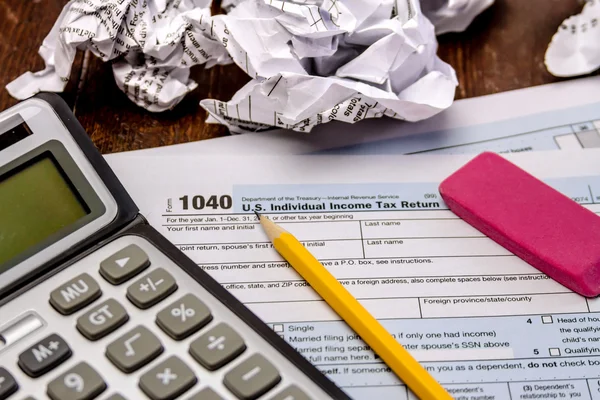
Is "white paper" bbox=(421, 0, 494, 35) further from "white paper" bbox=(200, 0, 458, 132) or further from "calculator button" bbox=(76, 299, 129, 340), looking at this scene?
"calculator button" bbox=(76, 299, 129, 340)

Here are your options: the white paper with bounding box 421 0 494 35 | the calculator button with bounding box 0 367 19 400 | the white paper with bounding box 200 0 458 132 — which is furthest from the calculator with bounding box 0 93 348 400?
the white paper with bounding box 421 0 494 35

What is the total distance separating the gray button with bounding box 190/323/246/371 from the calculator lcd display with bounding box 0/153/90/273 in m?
0.09

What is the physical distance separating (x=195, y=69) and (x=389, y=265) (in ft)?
0.64

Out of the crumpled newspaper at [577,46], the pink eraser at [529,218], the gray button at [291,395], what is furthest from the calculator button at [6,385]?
the crumpled newspaper at [577,46]

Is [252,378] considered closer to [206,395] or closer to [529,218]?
[206,395]

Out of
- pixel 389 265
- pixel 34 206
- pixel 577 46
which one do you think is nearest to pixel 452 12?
pixel 577 46

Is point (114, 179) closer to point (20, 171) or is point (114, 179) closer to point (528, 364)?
point (20, 171)

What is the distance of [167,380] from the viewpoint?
0.27 m

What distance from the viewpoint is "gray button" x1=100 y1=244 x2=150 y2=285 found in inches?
11.5

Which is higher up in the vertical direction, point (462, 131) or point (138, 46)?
point (138, 46)

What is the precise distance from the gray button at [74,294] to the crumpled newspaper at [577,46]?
0.32 metres

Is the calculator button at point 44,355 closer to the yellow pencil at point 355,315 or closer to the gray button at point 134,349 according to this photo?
the gray button at point 134,349

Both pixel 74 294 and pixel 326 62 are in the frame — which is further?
pixel 326 62

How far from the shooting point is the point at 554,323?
0.33 m
